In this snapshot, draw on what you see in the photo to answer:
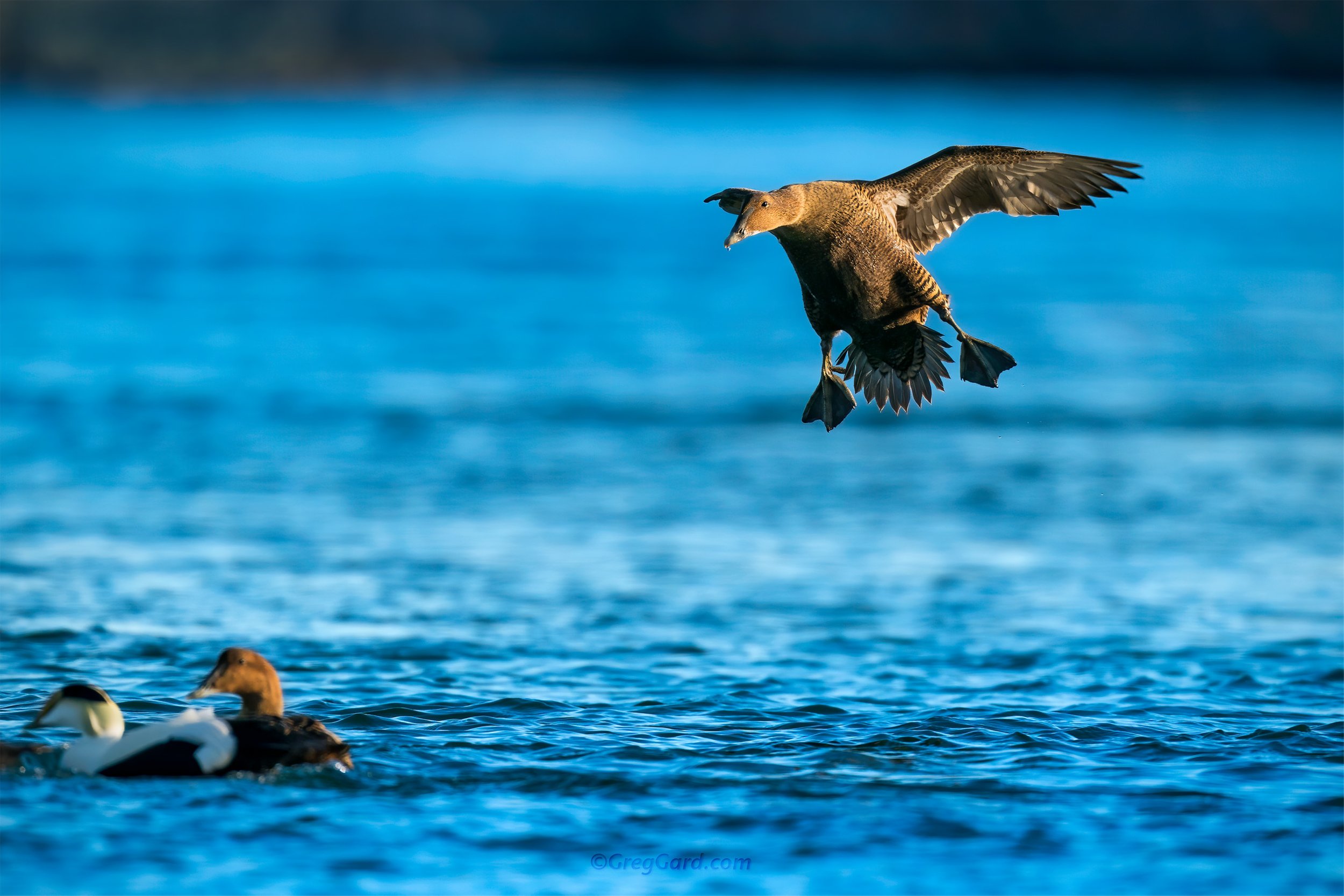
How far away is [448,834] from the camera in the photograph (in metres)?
6.77

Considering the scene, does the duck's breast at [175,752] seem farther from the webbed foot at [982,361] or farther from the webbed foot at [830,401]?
the webbed foot at [982,361]

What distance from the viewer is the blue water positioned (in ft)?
22.3

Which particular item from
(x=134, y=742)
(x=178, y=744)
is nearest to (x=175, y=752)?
(x=178, y=744)

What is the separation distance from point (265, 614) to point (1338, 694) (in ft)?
18.8

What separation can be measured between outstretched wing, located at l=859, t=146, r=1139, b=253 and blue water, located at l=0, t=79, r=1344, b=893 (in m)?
2.26

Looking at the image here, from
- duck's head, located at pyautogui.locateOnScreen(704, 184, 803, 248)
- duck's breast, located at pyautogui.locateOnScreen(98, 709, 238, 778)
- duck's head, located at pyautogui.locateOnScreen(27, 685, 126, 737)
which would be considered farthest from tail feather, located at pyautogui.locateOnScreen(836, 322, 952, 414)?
duck's head, located at pyautogui.locateOnScreen(27, 685, 126, 737)

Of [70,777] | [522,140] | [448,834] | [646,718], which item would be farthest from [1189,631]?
[522,140]

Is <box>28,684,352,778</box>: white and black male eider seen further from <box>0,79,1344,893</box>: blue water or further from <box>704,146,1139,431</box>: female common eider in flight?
<box>704,146,1139,431</box>: female common eider in flight

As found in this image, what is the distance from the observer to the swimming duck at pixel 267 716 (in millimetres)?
6977

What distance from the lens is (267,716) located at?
7133 mm

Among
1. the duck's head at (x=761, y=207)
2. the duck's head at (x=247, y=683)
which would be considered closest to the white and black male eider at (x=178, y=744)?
the duck's head at (x=247, y=683)

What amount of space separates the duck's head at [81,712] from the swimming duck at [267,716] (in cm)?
34

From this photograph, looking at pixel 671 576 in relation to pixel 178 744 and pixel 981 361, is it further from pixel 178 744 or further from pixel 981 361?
pixel 178 744

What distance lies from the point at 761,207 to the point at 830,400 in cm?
150
